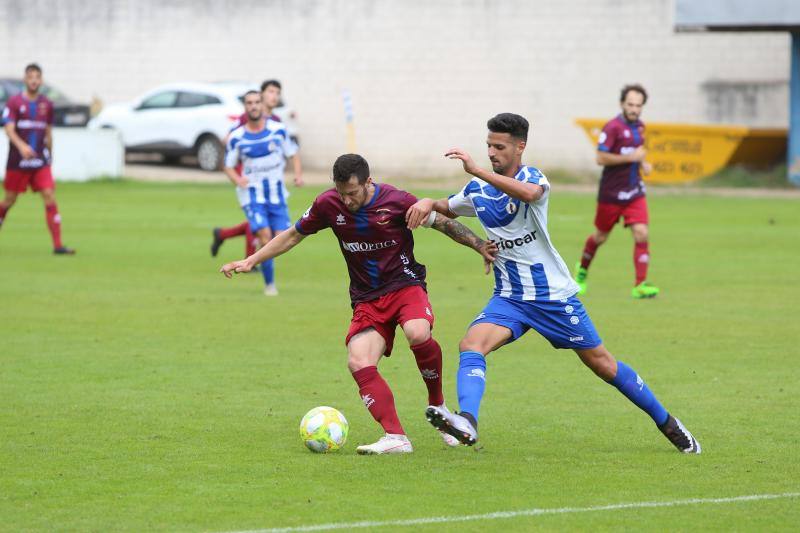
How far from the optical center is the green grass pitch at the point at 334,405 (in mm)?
6457

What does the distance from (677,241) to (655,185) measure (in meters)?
10.7

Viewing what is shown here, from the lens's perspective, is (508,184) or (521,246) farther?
(521,246)

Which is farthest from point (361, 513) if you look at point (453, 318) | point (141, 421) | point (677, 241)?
point (677, 241)

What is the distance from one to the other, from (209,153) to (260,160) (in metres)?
19.8

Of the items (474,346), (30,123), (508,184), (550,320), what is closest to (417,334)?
(474,346)

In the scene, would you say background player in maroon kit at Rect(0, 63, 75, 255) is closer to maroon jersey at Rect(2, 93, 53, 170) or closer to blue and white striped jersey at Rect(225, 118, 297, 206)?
maroon jersey at Rect(2, 93, 53, 170)

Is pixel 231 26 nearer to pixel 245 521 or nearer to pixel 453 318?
pixel 453 318

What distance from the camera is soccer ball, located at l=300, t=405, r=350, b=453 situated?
759 cm

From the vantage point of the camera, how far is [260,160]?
15.2 m

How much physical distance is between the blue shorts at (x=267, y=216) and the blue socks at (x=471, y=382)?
7921 mm

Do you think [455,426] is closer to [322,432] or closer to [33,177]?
[322,432]

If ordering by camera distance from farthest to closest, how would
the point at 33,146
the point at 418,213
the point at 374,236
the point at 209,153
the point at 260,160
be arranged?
the point at 209,153 → the point at 33,146 → the point at 260,160 → the point at 374,236 → the point at 418,213

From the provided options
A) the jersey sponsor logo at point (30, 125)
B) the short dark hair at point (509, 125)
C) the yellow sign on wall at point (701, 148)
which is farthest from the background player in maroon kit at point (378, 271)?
the yellow sign on wall at point (701, 148)

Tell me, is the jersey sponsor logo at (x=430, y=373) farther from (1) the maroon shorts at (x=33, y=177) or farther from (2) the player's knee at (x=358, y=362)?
(1) the maroon shorts at (x=33, y=177)
